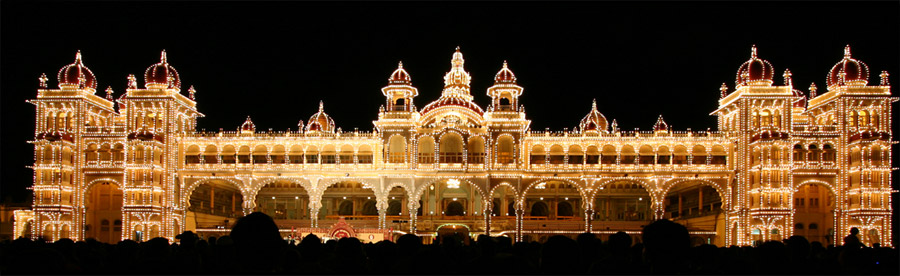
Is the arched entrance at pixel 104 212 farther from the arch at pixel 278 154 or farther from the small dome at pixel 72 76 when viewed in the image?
the arch at pixel 278 154

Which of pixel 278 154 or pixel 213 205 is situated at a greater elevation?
pixel 278 154

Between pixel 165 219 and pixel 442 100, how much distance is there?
1825 cm

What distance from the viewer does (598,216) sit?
58875 mm

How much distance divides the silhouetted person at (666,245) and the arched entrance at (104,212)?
1911 inches

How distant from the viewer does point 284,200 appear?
60.6 m

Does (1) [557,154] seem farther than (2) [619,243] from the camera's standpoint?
Yes

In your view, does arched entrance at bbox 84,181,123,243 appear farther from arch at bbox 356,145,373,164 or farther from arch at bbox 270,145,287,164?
arch at bbox 356,145,373,164

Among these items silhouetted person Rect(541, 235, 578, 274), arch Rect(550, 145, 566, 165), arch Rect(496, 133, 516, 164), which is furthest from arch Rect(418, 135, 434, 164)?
silhouetted person Rect(541, 235, 578, 274)

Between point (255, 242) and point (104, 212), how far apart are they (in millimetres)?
47529

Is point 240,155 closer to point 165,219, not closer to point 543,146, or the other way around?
point 165,219

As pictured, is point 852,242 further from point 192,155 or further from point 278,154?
point 192,155

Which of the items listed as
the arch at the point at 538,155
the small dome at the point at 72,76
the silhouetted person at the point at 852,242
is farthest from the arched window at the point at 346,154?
the silhouetted person at the point at 852,242

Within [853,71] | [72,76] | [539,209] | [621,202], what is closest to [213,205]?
[72,76]

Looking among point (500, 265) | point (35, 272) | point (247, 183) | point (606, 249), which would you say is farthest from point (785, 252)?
point (247, 183)
